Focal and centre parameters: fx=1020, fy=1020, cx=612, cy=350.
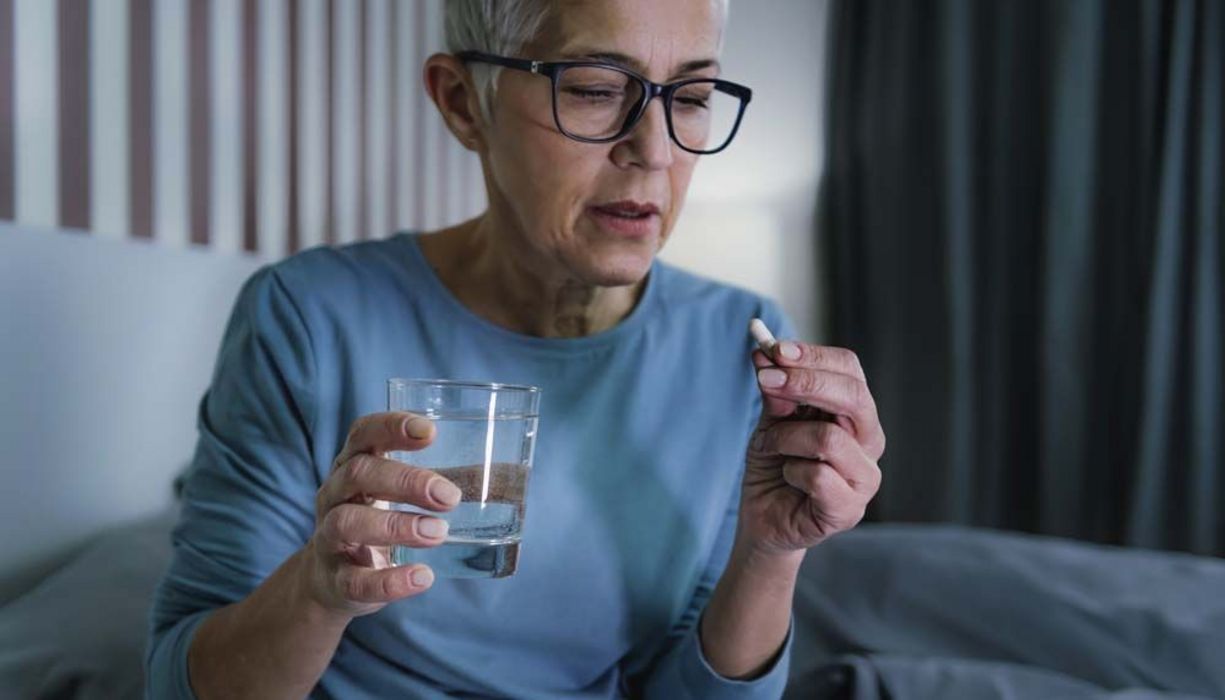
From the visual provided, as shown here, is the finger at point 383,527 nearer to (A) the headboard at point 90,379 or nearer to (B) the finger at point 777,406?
(B) the finger at point 777,406

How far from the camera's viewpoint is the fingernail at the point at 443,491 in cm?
65

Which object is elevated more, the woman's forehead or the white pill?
the woman's forehead

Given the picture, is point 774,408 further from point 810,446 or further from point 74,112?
point 74,112

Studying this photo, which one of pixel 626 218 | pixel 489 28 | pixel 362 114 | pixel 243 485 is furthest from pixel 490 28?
pixel 362 114

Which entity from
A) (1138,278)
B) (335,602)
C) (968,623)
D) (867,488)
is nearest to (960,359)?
(1138,278)

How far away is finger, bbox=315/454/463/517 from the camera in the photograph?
0.65 m

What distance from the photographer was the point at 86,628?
1203 mm

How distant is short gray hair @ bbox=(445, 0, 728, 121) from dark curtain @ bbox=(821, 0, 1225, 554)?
2.41 meters

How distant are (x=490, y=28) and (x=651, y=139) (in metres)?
0.21

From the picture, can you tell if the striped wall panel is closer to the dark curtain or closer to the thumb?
the thumb

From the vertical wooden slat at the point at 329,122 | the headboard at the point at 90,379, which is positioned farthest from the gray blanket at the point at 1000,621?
the vertical wooden slat at the point at 329,122

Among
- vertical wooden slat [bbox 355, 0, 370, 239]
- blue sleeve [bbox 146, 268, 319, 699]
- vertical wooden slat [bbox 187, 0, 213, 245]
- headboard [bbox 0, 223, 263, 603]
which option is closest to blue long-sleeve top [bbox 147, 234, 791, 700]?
blue sleeve [bbox 146, 268, 319, 699]

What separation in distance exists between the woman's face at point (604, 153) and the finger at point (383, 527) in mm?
422

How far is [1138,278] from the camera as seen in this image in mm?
3045
